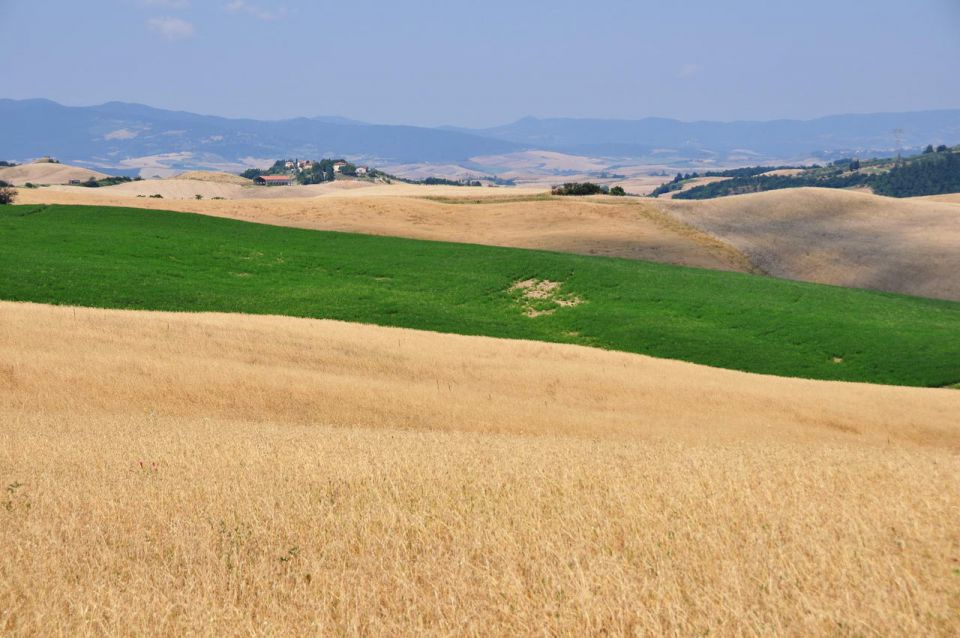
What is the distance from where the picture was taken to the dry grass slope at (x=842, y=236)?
72312 millimetres

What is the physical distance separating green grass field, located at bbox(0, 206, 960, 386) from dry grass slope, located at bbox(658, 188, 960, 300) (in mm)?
17480

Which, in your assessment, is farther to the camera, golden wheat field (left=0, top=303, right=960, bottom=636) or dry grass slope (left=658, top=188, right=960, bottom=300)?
dry grass slope (left=658, top=188, right=960, bottom=300)

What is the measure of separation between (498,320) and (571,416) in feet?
63.4

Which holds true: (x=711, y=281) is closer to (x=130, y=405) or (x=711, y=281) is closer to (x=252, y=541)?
(x=130, y=405)

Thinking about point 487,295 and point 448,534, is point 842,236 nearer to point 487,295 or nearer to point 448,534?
point 487,295

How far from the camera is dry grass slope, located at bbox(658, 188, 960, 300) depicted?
2847 inches

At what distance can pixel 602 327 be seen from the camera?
43.3 meters

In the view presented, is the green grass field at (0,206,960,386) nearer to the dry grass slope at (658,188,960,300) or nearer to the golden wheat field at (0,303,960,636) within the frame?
the dry grass slope at (658,188,960,300)

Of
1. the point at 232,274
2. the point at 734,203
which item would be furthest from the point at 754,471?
the point at 734,203

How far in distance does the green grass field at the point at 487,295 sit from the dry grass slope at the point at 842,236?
57.3 feet

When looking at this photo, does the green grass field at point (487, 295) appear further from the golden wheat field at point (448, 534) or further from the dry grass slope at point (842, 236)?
the golden wheat field at point (448, 534)

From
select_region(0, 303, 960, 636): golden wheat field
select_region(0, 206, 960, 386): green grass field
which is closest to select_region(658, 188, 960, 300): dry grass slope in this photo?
select_region(0, 206, 960, 386): green grass field

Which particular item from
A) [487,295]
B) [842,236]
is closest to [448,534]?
[487,295]

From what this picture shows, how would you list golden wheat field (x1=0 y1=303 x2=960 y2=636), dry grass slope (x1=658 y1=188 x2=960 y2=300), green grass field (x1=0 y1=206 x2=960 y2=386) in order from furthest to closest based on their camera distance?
dry grass slope (x1=658 y1=188 x2=960 y2=300) → green grass field (x1=0 y1=206 x2=960 y2=386) → golden wheat field (x1=0 y1=303 x2=960 y2=636)
